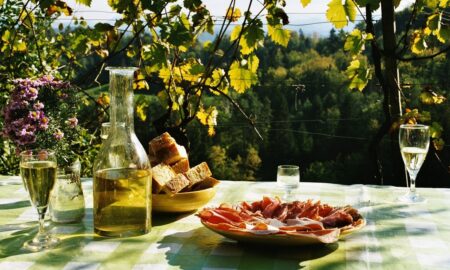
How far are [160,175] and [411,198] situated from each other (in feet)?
2.30

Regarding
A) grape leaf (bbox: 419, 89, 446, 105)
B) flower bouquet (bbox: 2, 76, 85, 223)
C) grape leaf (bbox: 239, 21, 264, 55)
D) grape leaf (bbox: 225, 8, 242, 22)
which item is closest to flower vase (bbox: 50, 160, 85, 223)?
flower bouquet (bbox: 2, 76, 85, 223)

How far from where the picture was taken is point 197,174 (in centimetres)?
149

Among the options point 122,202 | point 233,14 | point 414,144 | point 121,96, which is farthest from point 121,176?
point 233,14

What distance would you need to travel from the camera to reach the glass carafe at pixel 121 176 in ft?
4.23

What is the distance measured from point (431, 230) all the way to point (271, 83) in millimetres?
15856

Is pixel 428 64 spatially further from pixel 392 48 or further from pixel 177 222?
pixel 177 222

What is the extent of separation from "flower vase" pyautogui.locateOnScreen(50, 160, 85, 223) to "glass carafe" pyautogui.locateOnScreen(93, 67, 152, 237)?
113 mm

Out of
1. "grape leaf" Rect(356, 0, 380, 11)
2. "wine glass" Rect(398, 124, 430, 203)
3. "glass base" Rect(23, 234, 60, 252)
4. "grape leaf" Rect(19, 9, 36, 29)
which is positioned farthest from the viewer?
"grape leaf" Rect(19, 9, 36, 29)

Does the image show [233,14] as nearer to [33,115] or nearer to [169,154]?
[169,154]

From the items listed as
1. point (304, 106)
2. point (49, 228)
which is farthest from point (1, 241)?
point (304, 106)

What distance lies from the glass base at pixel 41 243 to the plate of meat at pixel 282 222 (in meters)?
0.30

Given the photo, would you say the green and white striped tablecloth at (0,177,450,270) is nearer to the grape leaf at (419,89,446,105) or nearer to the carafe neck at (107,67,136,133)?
the carafe neck at (107,67,136,133)

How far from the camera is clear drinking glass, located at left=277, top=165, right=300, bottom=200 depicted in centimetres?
153

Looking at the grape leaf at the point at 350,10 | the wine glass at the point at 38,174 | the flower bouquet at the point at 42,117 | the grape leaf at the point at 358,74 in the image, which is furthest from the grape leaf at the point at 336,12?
the wine glass at the point at 38,174
